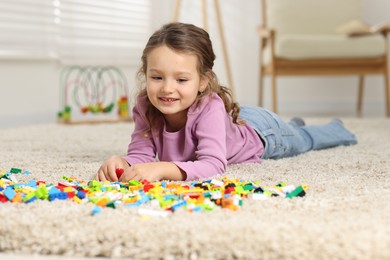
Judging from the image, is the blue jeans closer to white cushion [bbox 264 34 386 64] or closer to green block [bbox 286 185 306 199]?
green block [bbox 286 185 306 199]

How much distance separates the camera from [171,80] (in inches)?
54.3

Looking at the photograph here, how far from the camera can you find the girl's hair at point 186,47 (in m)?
1.40

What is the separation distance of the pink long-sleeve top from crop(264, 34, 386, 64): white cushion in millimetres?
2115

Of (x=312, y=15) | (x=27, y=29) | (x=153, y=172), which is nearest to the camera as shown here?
(x=153, y=172)

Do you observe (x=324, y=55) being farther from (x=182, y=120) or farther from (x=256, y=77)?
(x=182, y=120)

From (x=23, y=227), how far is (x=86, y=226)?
9 centimetres

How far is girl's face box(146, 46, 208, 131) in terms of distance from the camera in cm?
138

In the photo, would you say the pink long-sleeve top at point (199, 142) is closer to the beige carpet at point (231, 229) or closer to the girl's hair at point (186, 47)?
the girl's hair at point (186, 47)

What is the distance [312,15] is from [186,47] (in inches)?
118

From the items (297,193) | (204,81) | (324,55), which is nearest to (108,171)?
(204,81)

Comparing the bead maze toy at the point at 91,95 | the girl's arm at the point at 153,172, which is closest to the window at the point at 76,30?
the bead maze toy at the point at 91,95

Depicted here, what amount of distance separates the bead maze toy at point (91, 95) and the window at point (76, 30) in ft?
0.39

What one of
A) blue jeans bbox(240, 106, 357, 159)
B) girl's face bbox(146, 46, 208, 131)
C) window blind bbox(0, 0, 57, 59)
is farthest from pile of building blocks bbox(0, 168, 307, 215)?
window blind bbox(0, 0, 57, 59)

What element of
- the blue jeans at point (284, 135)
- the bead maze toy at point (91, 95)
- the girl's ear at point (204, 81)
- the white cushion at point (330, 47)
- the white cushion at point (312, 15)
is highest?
the white cushion at point (312, 15)
